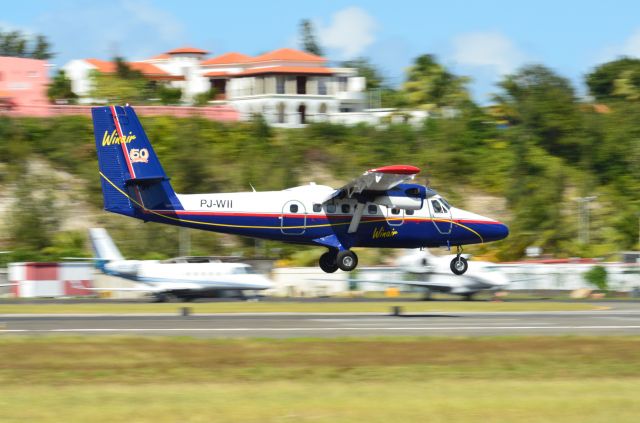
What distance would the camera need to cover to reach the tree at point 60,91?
103m

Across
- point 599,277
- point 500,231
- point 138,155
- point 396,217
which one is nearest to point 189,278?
point 138,155

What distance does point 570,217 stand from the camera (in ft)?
279

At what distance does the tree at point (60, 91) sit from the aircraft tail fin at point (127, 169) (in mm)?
65162

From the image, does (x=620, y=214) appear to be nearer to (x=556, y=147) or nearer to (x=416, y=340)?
(x=556, y=147)

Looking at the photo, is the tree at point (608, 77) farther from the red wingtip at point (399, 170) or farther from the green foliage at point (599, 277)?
the red wingtip at point (399, 170)

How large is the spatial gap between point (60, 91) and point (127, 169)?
7160 centimetres

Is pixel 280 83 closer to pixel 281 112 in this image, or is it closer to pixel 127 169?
pixel 281 112

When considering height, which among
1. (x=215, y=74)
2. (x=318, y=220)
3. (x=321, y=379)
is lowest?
(x=321, y=379)

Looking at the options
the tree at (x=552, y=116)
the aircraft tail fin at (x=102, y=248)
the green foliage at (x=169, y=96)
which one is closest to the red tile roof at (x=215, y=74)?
the green foliage at (x=169, y=96)

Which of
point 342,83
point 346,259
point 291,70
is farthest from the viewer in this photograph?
point 342,83

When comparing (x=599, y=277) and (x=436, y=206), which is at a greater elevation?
(x=436, y=206)

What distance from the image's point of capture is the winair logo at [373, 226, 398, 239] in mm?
38250

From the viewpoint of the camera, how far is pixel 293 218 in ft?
123

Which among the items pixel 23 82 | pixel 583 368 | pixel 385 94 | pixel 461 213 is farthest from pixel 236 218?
pixel 385 94
